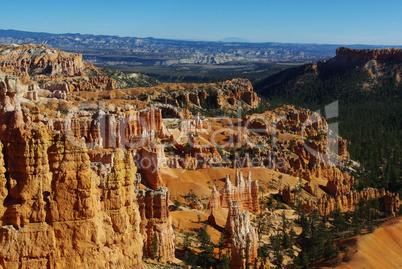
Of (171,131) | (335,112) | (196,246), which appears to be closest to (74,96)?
(171,131)

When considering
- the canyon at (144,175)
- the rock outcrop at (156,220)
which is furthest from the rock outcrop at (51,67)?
the rock outcrop at (156,220)

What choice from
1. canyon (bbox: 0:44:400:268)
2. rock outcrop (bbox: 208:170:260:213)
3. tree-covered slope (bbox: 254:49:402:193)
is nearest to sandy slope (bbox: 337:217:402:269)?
canyon (bbox: 0:44:400:268)

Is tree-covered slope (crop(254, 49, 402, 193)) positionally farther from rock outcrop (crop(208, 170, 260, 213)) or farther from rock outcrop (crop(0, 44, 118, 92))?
rock outcrop (crop(0, 44, 118, 92))

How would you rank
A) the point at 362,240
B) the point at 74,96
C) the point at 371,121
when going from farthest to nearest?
1. the point at 371,121
2. the point at 74,96
3. the point at 362,240

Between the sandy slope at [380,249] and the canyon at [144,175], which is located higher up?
the canyon at [144,175]

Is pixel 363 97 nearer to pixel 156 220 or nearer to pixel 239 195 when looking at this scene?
pixel 239 195

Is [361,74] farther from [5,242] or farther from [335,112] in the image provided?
[5,242]

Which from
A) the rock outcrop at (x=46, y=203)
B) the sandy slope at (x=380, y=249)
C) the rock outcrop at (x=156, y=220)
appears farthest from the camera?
the sandy slope at (x=380, y=249)

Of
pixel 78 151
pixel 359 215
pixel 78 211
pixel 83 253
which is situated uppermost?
pixel 78 151

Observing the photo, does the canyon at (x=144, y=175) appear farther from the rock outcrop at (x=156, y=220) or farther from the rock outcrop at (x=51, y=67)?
the rock outcrop at (x=51, y=67)
